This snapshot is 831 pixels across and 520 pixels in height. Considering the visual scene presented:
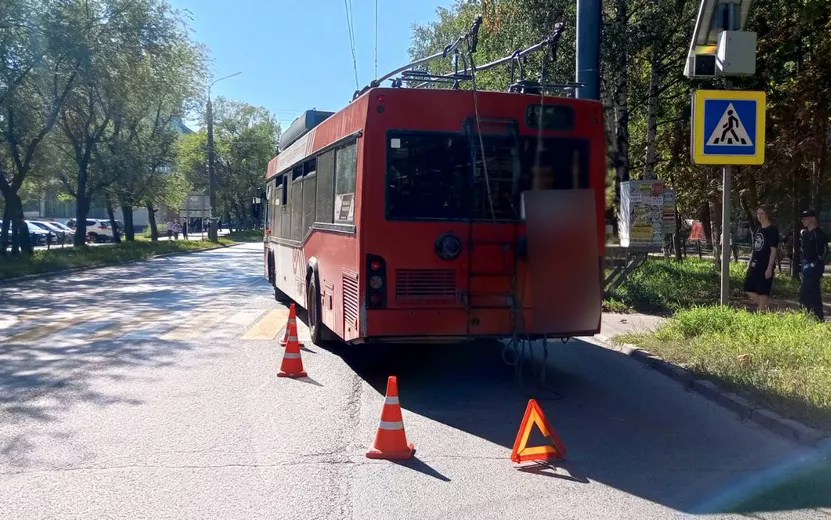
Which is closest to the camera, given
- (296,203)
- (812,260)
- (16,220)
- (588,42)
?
(812,260)

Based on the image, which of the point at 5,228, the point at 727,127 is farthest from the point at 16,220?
the point at 727,127

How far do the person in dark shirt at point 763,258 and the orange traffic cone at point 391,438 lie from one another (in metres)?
7.81

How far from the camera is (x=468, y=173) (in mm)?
8281

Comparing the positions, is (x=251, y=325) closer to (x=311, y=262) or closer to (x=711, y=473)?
(x=311, y=262)

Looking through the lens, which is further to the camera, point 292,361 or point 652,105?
point 652,105

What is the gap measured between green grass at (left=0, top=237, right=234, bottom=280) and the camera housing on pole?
19867 millimetres

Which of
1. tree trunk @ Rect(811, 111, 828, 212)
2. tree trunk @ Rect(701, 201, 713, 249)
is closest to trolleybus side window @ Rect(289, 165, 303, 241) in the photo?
tree trunk @ Rect(811, 111, 828, 212)

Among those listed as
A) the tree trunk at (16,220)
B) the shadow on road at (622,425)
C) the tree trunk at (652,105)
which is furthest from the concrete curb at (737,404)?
the tree trunk at (16,220)

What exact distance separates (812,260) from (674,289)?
4046mm

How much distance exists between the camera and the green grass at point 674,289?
47.4 ft

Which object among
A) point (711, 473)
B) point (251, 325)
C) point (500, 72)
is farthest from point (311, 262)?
point (500, 72)

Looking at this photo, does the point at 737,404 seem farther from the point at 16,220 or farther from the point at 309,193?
the point at 16,220

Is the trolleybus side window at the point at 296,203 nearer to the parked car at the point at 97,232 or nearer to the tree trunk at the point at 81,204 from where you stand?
the tree trunk at the point at 81,204

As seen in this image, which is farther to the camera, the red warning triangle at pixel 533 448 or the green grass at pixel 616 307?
the green grass at pixel 616 307
